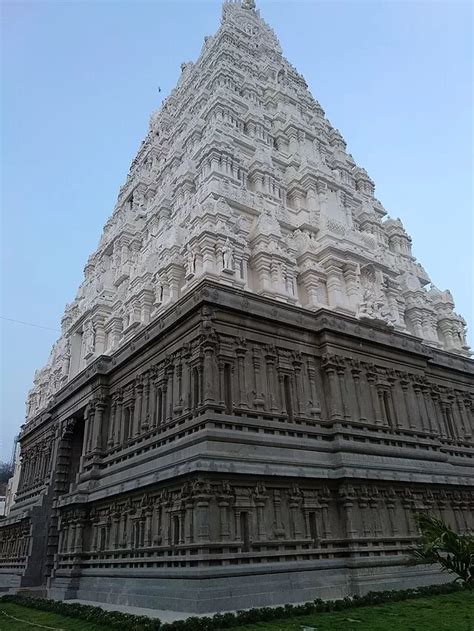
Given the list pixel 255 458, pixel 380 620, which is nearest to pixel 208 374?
pixel 255 458

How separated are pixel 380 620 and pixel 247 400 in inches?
285

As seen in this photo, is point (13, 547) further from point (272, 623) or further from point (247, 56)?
point (247, 56)

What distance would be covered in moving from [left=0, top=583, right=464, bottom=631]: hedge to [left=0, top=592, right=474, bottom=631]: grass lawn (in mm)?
228

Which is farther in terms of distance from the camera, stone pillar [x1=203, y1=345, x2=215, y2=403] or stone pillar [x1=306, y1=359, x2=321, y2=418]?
stone pillar [x1=306, y1=359, x2=321, y2=418]

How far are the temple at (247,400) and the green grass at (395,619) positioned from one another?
205cm

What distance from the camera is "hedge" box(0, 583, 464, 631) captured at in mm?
10922

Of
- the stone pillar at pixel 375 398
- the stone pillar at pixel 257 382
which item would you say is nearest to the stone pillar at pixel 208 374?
the stone pillar at pixel 257 382

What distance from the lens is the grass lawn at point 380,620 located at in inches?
432

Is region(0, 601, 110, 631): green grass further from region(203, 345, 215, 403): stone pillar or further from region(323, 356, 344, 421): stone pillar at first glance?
region(323, 356, 344, 421): stone pillar

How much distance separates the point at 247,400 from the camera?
55.0ft

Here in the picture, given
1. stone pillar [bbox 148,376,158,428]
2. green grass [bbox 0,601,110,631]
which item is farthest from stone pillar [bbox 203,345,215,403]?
green grass [bbox 0,601,110,631]

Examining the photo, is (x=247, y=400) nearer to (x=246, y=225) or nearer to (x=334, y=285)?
(x=334, y=285)

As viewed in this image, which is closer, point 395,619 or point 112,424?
point 395,619

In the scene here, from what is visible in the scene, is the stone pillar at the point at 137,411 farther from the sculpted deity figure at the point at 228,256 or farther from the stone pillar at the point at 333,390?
the stone pillar at the point at 333,390
